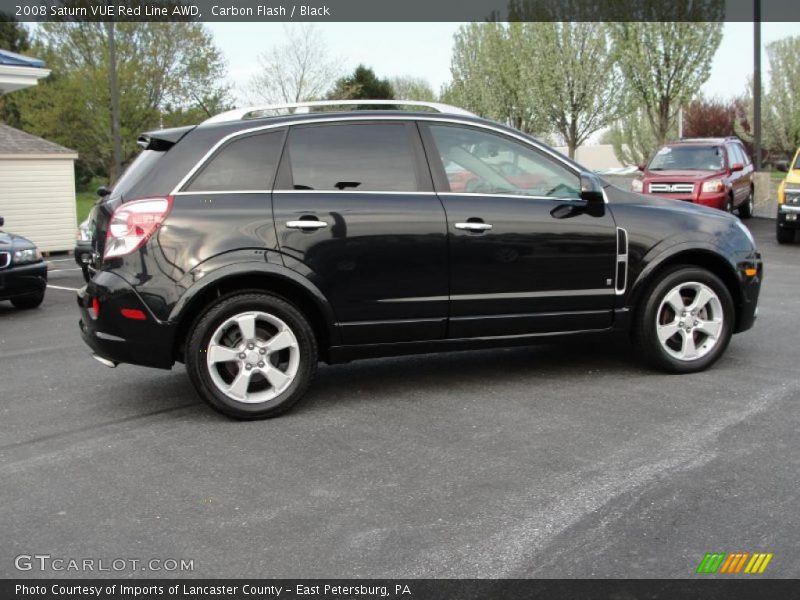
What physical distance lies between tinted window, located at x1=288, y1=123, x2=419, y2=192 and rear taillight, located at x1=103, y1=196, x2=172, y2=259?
0.83 meters

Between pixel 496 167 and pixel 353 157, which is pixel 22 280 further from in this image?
pixel 496 167

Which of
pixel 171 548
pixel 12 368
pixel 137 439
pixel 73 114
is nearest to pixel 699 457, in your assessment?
pixel 171 548

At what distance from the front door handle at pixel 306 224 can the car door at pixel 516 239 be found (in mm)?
802

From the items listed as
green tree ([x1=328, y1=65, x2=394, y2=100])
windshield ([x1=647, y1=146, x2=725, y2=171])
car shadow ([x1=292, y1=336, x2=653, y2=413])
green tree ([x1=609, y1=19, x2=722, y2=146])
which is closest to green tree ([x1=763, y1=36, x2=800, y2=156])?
green tree ([x1=609, y1=19, x2=722, y2=146])

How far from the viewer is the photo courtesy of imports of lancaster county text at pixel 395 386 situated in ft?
12.0

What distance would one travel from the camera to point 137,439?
17.2 ft

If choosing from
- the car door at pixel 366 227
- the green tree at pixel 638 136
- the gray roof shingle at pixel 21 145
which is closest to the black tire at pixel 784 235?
the car door at pixel 366 227

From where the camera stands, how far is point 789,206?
1584 centimetres

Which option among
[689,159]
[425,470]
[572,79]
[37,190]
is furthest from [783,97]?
[425,470]

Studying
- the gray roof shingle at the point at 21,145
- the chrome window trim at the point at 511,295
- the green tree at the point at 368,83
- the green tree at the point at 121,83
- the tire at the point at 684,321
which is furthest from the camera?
the green tree at the point at 368,83

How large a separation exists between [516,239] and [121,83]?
3392cm

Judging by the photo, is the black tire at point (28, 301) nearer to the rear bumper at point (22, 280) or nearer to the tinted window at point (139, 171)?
the rear bumper at point (22, 280)
